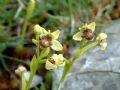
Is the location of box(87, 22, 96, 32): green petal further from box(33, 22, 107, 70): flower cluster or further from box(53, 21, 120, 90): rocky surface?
box(53, 21, 120, 90): rocky surface

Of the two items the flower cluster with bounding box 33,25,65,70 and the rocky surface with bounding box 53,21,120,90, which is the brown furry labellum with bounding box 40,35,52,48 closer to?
the flower cluster with bounding box 33,25,65,70

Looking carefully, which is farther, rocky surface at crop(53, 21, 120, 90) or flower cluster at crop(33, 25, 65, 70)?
rocky surface at crop(53, 21, 120, 90)

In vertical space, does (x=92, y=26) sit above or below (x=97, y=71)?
above

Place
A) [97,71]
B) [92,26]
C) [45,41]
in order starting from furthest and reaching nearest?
1. [97,71]
2. [92,26]
3. [45,41]

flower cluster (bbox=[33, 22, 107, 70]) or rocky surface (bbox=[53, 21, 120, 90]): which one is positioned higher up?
flower cluster (bbox=[33, 22, 107, 70])

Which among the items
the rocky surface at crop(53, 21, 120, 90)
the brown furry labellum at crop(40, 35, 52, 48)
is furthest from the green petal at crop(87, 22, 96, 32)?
the rocky surface at crop(53, 21, 120, 90)

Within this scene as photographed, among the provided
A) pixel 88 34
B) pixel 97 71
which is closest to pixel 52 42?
pixel 88 34

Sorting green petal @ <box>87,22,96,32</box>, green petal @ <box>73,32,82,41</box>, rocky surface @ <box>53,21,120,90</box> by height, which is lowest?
rocky surface @ <box>53,21,120,90</box>

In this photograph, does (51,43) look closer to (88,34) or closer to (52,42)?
(52,42)

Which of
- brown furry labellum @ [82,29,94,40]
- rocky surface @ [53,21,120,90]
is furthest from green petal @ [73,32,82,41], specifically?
rocky surface @ [53,21,120,90]

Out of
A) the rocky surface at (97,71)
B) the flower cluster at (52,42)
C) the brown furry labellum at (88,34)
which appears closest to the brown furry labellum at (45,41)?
the flower cluster at (52,42)

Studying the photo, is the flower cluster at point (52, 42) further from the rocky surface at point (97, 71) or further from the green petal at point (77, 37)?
the rocky surface at point (97, 71)
